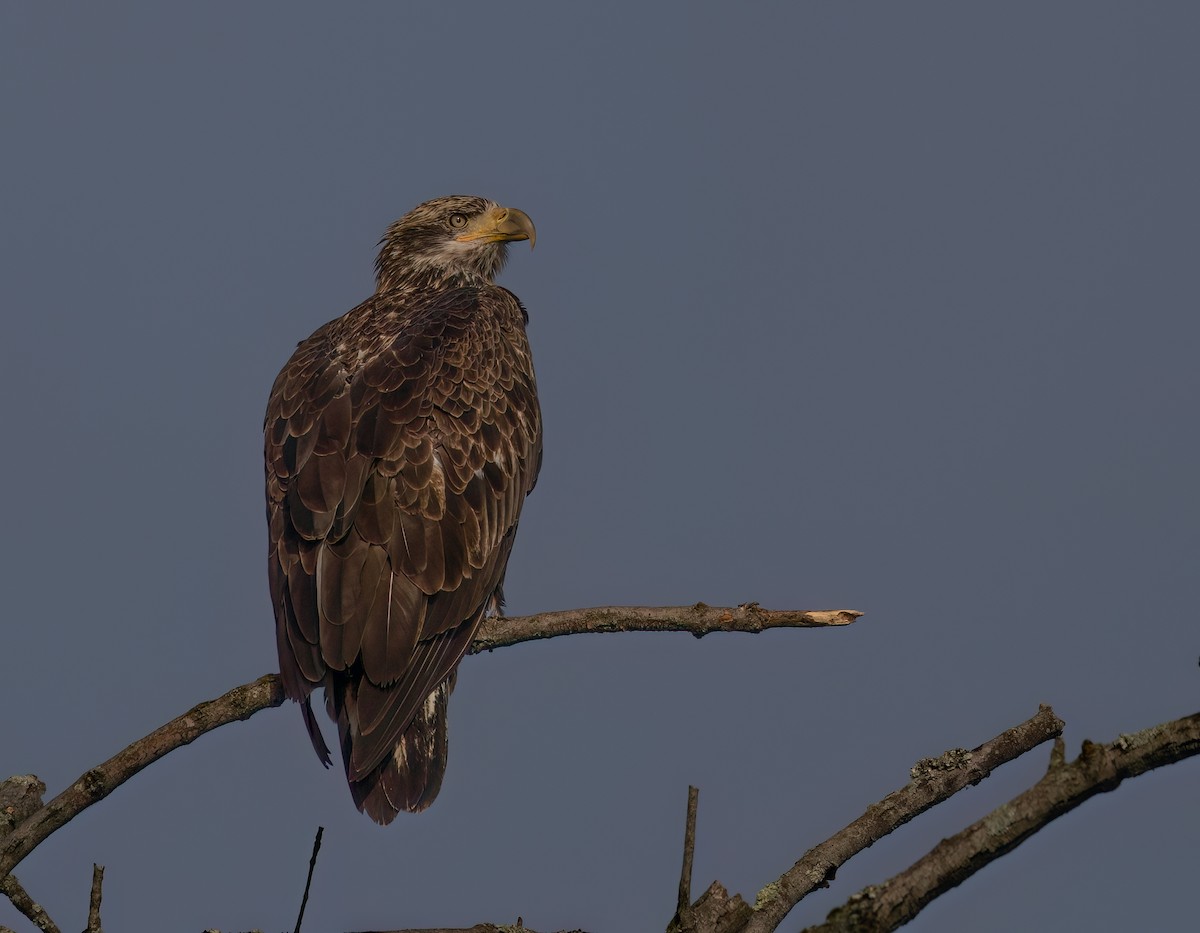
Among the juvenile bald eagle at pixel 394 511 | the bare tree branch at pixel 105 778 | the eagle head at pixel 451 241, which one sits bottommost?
the bare tree branch at pixel 105 778

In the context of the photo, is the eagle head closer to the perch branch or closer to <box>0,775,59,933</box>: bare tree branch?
the perch branch

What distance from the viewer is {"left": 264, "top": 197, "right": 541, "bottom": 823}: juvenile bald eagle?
723cm

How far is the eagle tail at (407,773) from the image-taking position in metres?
7.23

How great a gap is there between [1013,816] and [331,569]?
476cm

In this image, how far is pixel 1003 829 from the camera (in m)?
3.19

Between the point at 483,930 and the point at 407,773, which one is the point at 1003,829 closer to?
the point at 483,930

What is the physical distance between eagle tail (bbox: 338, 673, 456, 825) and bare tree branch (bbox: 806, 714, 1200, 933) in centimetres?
431

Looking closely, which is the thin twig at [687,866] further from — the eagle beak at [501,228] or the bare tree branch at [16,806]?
the eagle beak at [501,228]

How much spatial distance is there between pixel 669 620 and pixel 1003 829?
Answer: 3157 millimetres

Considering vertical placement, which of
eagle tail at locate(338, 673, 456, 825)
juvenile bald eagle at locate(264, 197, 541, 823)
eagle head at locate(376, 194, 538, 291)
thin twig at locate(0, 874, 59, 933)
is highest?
eagle head at locate(376, 194, 538, 291)

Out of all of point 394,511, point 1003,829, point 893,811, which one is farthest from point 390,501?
point 1003,829

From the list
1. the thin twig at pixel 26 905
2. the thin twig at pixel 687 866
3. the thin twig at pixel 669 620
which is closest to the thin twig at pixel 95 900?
the thin twig at pixel 26 905

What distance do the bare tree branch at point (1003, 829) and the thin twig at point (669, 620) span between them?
2671 millimetres

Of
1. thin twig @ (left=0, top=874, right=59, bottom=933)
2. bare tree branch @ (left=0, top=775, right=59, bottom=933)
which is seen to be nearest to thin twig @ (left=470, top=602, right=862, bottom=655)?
bare tree branch @ (left=0, top=775, right=59, bottom=933)
